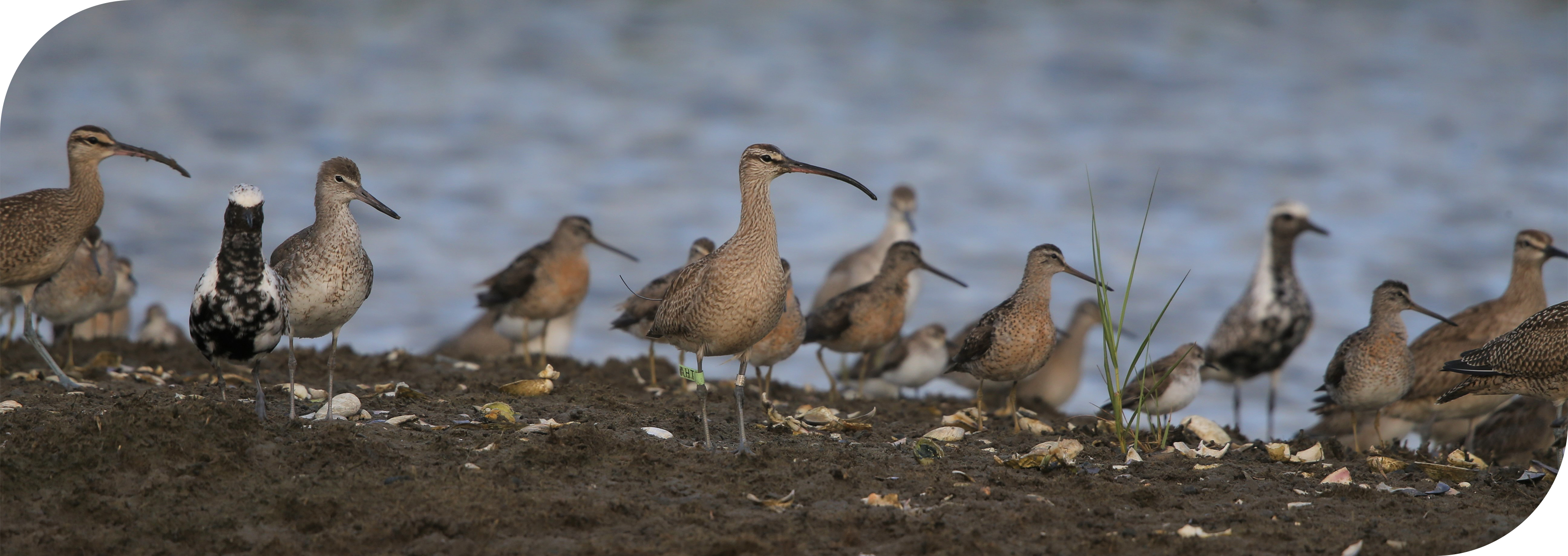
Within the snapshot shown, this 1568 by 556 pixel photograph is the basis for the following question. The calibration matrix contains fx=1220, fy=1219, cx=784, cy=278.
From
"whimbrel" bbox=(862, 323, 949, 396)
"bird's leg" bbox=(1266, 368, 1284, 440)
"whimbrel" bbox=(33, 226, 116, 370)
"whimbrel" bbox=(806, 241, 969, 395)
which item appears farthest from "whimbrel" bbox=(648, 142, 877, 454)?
"bird's leg" bbox=(1266, 368, 1284, 440)

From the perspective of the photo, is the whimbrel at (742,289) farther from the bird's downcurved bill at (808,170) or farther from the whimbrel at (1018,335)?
the whimbrel at (1018,335)

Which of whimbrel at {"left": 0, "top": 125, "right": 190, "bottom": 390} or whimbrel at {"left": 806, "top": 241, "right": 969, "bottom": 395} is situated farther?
whimbrel at {"left": 806, "top": 241, "right": 969, "bottom": 395}

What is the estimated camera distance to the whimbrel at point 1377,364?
8.58 metres

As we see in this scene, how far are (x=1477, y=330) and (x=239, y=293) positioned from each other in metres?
9.31

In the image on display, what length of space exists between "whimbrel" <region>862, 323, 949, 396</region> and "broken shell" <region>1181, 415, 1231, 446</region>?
342 cm

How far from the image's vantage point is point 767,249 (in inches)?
254

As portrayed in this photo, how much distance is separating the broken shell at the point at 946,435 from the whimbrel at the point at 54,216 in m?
5.37

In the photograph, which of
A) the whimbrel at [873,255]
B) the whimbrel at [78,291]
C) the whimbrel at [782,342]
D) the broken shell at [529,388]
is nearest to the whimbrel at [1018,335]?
the whimbrel at [782,342]

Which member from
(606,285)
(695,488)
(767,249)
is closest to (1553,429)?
(767,249)

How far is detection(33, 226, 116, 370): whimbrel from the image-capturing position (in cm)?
973

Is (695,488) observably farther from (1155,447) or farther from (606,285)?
(606,285)

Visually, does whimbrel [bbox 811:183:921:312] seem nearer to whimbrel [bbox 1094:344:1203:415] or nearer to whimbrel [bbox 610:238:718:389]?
whimbrel [bbox 610:238:718:389]

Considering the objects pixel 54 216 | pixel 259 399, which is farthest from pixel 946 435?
pixel 54 216

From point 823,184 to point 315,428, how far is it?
1399 cm
